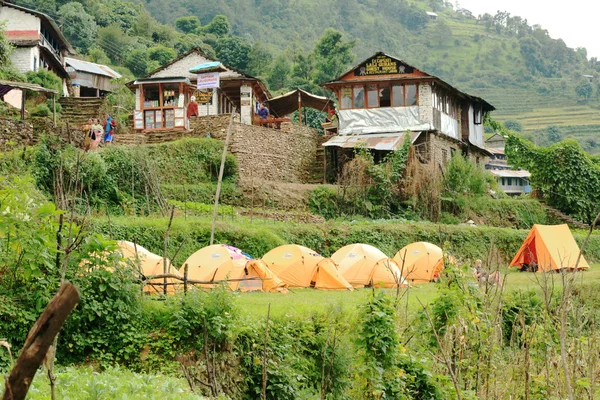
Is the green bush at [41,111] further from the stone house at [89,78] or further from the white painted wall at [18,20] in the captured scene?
the stone house at [89,78]

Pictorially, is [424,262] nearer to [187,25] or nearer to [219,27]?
[219,27]

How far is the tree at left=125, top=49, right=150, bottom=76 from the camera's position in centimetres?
5994

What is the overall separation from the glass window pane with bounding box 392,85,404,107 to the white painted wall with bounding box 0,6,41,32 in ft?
56.0

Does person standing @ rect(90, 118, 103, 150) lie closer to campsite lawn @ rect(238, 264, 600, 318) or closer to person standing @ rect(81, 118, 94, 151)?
person standing @ rect(81, 118, 94, 151)

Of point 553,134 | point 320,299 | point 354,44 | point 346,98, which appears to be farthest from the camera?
point 553,134

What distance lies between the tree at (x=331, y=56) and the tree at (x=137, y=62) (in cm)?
1256

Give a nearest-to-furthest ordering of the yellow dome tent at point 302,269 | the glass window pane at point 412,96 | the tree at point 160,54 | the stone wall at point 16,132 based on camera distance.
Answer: the yellow dome tent at point 302,269 → the stone wall at point 16,132 → the glass window pane at point 412,96 → the tree at point 160,54

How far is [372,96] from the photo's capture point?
34.9m

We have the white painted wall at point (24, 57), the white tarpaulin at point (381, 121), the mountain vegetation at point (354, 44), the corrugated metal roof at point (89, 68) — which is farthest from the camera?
the mountain vegetation at point (354, 44)

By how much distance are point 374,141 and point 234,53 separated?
113ft

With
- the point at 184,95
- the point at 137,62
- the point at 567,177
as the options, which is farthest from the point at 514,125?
the point at 184,95

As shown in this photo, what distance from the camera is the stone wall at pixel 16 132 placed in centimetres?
2383

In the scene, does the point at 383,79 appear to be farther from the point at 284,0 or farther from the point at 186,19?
the point at 284,0

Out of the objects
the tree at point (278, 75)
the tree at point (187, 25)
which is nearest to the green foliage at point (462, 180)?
the tree at point (278, 75)
